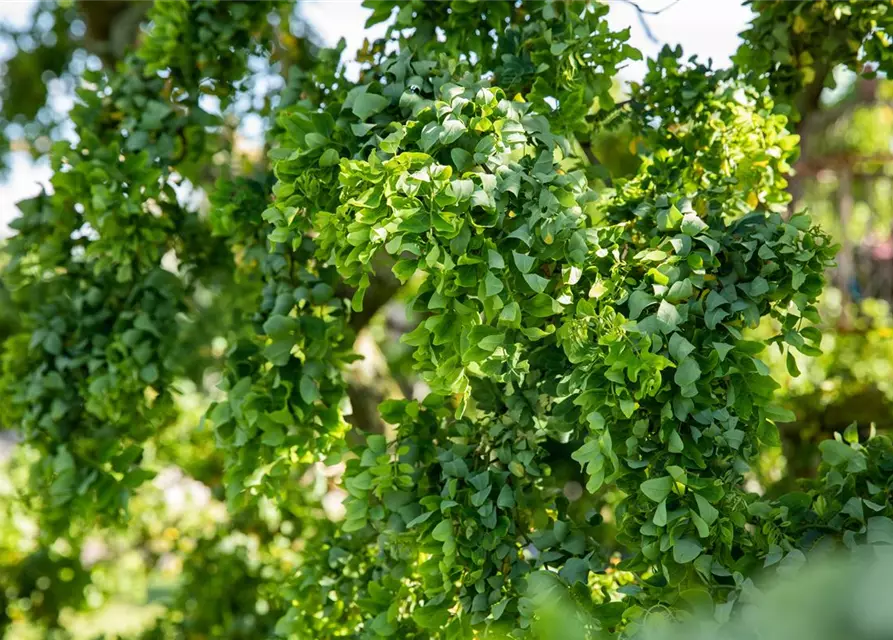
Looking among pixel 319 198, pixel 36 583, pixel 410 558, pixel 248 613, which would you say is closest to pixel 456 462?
pixel 410 558

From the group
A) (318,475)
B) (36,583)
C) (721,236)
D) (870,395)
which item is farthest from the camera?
(36,583)

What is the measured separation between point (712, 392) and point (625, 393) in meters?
0.14

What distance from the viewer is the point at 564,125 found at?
1263 millimetres

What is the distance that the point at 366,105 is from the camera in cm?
118

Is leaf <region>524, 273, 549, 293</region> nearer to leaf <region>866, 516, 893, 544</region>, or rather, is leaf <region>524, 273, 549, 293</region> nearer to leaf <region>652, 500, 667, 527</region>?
leaf <region>652, 500, 667, 527</region>

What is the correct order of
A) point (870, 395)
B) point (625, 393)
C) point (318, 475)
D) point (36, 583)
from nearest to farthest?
point (625, 393)
point (318, 475)
point (870, 395)
point (36, 583)

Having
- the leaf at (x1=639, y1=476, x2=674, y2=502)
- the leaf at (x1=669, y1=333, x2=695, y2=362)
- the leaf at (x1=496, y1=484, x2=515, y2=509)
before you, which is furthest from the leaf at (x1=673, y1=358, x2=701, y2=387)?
the leaf at (x1=496, y1=484, x2=515, y2=509)

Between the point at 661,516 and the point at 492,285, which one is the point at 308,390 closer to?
the point at 492,285

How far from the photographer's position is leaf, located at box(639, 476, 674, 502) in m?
1.01

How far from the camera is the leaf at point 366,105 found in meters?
1.18

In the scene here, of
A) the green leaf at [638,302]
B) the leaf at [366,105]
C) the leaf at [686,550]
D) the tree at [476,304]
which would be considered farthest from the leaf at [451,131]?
the leaf at [686,550]

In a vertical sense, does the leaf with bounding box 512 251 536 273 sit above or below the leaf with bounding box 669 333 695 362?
above

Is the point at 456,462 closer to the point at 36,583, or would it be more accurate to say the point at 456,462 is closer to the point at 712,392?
the point at 712,392

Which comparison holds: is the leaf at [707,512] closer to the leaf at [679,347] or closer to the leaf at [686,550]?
the leaf at [686,550]
